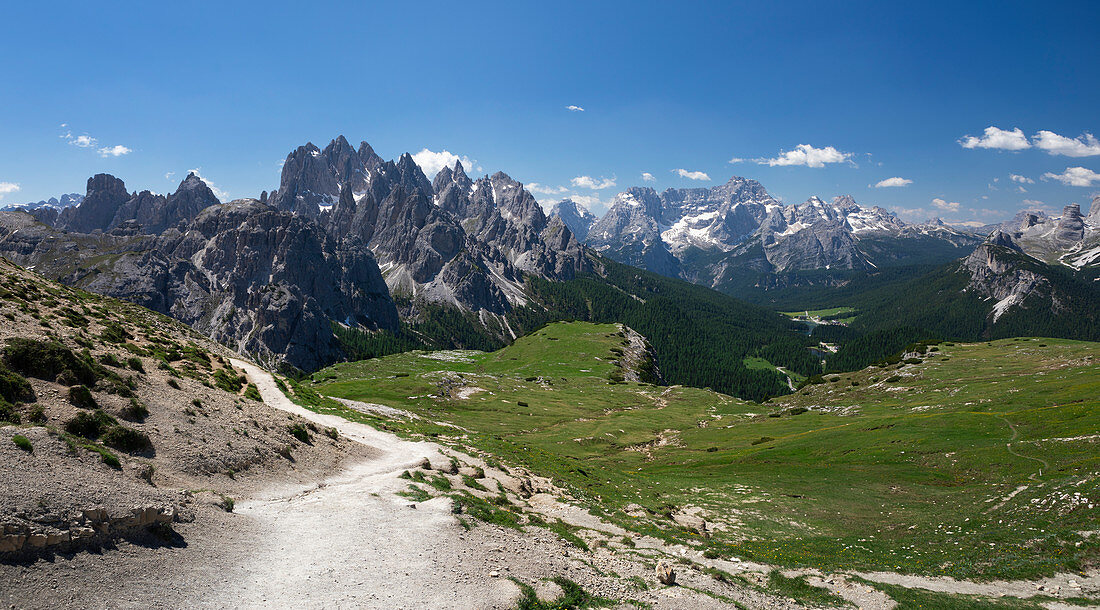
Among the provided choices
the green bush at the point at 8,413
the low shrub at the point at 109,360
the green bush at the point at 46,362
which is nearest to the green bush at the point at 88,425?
the green bush at the point at 8,413

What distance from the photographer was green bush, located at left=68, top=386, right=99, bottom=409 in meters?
24.5

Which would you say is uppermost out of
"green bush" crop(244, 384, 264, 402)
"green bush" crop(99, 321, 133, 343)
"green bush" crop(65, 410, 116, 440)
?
"green bush" crop(99, 321, 133, 343)

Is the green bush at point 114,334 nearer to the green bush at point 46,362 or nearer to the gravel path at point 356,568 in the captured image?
the green bush at point 46,362

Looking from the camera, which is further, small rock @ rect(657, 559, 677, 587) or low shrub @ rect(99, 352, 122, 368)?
low shrub @ rect(99, 352, 122, 368)

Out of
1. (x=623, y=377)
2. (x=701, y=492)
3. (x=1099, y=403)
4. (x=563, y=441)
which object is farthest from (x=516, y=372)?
(x=1099, y=403)

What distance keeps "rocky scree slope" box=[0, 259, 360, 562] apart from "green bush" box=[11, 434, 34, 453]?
0.04 meters

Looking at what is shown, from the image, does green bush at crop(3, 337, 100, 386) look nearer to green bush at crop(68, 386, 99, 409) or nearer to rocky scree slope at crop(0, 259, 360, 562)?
rocky scree slope at crop(0, 259, 360, 562)

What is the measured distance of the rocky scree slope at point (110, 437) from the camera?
15.2m

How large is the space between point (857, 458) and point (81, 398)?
6047cm

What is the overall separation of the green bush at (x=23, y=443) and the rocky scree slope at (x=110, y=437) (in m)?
0.04

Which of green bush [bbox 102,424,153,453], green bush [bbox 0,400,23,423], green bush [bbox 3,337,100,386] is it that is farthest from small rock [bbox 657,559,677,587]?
green bush [bbox 3,337,100,386]

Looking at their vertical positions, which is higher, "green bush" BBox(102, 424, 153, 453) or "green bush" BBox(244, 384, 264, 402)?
"green bush" BBox(102, 424, 153, 453)

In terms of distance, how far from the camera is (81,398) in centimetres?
2473

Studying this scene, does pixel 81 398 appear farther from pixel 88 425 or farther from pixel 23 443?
pixel 23 443
